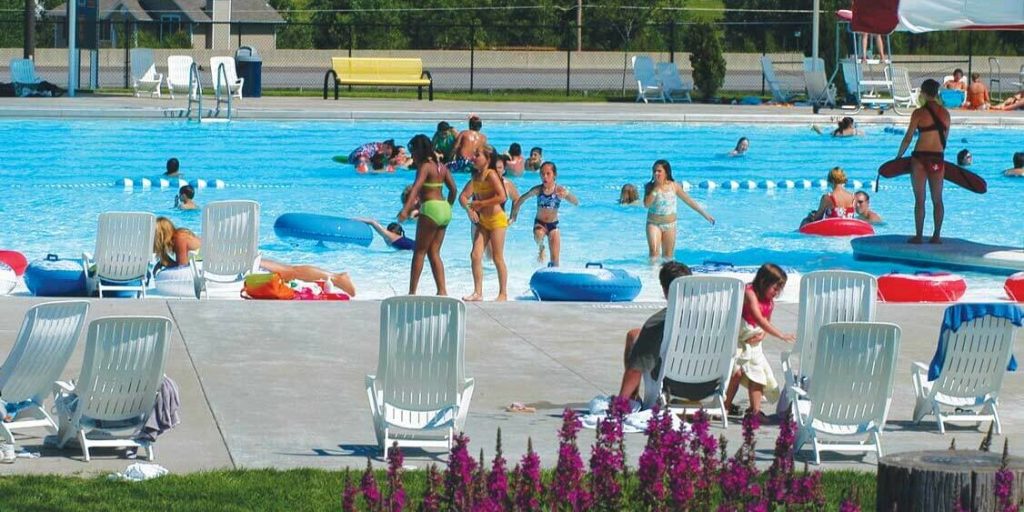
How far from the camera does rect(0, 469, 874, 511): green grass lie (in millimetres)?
7691

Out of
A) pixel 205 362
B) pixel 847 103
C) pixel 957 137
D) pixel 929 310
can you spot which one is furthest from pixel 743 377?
pixel 847 103

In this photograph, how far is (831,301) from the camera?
32.8ft

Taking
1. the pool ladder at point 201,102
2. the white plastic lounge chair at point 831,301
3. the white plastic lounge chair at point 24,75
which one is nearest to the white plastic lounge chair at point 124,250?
the white plastic lounge chair at point 831,301

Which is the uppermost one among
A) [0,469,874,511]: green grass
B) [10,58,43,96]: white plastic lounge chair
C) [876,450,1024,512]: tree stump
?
[10,58,43,96]: white plastic lounge chair

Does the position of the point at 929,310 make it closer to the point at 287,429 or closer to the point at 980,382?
the point at 980,382

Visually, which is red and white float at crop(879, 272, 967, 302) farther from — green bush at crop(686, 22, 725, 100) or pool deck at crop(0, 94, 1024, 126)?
green bush at crop(686, 22, 725, 100)

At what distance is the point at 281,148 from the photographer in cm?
2945

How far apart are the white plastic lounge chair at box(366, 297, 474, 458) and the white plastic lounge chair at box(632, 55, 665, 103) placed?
1171 inches

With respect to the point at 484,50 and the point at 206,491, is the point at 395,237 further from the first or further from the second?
the point at 484,50

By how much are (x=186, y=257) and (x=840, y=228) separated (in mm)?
9218

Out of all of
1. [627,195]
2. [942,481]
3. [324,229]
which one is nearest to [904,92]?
[627,195]

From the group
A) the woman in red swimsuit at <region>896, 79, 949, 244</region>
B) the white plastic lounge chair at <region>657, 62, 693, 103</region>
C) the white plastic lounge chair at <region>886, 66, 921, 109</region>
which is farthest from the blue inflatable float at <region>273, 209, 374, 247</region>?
the white plastic lounge chair at <region>657, 62, 693, 103</region>

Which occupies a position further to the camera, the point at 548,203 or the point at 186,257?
the point at 548,203

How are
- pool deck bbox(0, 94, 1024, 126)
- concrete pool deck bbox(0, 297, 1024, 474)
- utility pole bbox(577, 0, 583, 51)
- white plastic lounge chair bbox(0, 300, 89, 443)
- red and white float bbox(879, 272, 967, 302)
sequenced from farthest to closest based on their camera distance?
utility pole bbox(577, 0, 583, 51), pool deck bbox(0, 94, 1024, 126), red and white float bbox(879, 272, 967, 302), concrete pool deck bbox(0, 297, 1024, 474), white plastic lounge chair bbox(0, 300, 89, 443)
